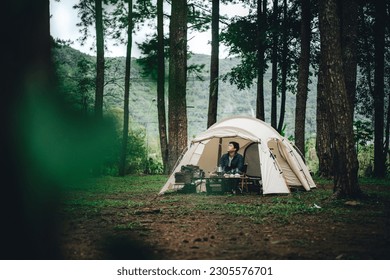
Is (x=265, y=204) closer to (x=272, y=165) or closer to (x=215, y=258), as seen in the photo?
(x=272, y=165)

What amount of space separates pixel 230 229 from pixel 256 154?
7.44m

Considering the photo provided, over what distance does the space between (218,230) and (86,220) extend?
7.74 ft

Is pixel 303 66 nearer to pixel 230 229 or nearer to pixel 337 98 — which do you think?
pixel 337 98

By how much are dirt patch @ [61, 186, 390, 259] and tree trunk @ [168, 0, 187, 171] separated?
561 centimetres

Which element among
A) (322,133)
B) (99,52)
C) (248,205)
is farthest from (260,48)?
(248,205)

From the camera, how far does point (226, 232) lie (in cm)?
587

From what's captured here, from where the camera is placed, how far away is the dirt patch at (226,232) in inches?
181

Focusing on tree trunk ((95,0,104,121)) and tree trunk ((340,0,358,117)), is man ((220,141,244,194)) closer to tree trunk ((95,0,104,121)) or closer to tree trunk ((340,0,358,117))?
tree trunk ((340,0,358,117))

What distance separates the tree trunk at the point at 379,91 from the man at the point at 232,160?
24.6ft

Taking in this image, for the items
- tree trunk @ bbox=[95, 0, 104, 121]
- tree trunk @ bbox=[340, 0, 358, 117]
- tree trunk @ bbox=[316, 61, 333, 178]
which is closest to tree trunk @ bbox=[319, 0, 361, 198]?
tree trunk @ bbox=[340, 0, 358, 117]

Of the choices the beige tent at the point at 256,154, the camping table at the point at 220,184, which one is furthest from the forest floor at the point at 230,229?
the camping table at the point at 220,184

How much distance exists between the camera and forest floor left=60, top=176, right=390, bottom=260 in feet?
15.1

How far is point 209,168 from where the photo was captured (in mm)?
13484

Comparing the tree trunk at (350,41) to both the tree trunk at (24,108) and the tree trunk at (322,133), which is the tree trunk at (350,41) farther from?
the tree trunk at (24,108)
